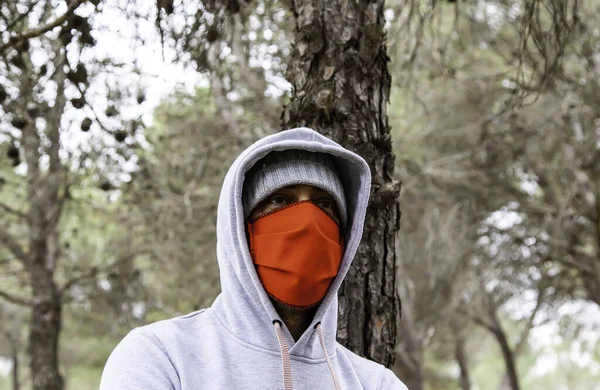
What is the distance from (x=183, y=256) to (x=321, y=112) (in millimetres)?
7819

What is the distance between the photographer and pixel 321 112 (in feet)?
11.6

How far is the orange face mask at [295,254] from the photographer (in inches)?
100

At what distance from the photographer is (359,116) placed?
141 inches

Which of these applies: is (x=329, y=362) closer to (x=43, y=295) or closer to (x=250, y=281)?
(x=250, y=281)

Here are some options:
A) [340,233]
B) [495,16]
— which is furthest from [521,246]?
[340,233]

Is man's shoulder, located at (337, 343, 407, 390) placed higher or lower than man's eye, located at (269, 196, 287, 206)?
lower

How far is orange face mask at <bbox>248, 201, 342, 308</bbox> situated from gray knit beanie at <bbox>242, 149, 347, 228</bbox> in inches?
2.8

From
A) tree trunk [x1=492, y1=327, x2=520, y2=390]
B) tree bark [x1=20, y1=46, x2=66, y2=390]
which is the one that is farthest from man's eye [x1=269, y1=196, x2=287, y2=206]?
tree trunk [x1=492, y1=327, x2=520, y2=390]

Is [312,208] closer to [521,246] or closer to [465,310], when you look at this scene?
[521,246]

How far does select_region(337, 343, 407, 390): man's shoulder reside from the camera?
8.93 feet

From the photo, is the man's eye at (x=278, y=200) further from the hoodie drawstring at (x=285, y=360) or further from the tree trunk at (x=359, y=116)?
the tree trunk at (x=359, y=116)

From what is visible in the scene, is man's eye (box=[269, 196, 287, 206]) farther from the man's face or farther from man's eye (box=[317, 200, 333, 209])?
man's eye (box=[317, 200, 333, 209])

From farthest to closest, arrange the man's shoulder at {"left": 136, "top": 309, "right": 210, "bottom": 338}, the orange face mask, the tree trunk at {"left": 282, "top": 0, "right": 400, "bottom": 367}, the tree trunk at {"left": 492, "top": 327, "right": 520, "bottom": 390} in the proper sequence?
the tree trunk at {"left": 492, "top": 327, "right": 520, "bottom": 390}, the tree trunk at {"left": 282, "top": 0, "right": 400, "bottom": 367}, the orange face mask, the man's shoulder at {"left": 136, "top": 309, "right": 210, "bottom": 338}

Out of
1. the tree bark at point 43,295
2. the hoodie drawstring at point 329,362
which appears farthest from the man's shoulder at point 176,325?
the tree bark at point 43,295
